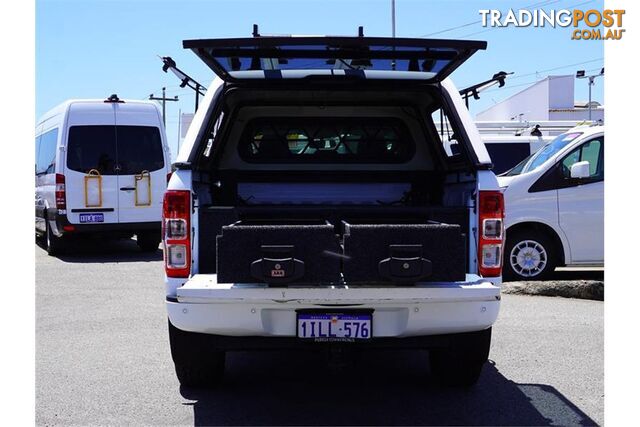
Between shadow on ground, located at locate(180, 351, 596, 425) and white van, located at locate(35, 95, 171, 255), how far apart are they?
803 cm

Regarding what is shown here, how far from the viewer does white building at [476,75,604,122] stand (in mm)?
30344

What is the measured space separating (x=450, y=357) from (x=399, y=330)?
0.86 meters

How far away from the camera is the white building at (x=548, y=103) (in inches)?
1195

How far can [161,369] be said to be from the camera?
532 centimetres

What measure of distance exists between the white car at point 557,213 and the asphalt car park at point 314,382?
5.25 ft

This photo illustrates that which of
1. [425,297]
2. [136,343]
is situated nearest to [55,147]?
[136,343]

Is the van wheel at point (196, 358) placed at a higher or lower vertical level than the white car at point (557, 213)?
lower

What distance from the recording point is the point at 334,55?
4359mm

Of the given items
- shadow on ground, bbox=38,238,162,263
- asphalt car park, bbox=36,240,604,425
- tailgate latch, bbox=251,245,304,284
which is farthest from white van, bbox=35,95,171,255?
tailgate latch, bbox=251,245,304,284

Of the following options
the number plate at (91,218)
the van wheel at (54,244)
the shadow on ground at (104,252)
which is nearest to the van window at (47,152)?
the number plate at (91,218)

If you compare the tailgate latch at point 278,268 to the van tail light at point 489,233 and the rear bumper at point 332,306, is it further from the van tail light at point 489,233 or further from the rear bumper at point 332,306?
the van tail light at point 489,233

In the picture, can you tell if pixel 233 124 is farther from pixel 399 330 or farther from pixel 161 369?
pixel 399 330

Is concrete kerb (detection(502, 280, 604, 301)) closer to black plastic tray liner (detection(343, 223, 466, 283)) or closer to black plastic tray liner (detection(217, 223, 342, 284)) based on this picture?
black plastic tray liner (detection(343, 223, 466, 283))

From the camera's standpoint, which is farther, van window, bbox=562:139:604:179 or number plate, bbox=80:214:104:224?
number plate, bbox=80:214:104:224
